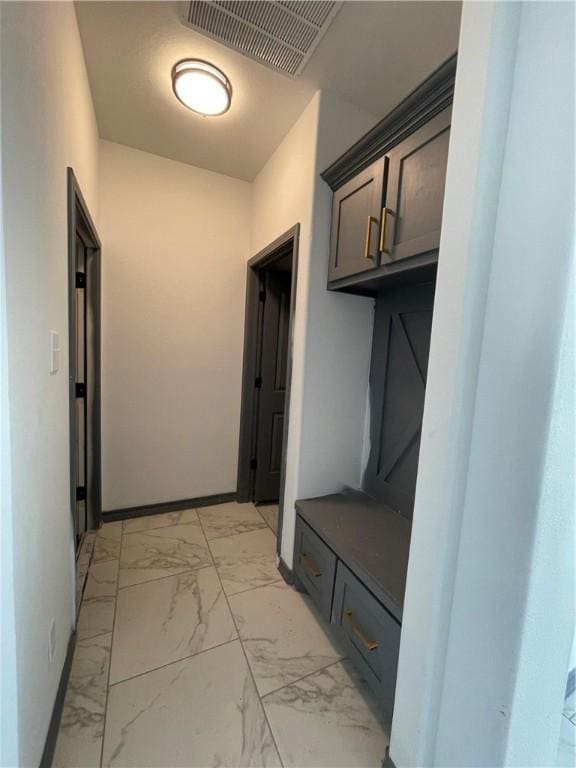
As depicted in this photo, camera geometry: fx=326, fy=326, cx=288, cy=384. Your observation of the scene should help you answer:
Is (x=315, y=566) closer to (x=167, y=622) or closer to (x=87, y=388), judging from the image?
(x=167, y=622)

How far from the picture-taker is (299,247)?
1.91 m

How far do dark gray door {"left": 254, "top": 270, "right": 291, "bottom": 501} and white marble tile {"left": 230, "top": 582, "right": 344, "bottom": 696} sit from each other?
43.2 inches

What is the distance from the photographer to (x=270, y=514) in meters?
2.82

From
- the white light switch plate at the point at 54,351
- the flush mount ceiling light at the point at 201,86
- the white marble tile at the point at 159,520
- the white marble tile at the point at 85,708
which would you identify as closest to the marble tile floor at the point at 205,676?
the white marble tile at the point at 85,708

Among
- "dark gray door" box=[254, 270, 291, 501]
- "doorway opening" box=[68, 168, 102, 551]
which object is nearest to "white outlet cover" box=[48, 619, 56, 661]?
"doorway opening" box=[68, 168, 102, 551]

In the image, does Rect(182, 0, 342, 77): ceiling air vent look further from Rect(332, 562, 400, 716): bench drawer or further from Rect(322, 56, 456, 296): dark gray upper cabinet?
Rect(332, 562, 400, 716): bench drawer

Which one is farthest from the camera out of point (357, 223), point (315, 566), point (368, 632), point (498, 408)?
point (315, 566)

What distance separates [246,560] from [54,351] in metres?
1.72

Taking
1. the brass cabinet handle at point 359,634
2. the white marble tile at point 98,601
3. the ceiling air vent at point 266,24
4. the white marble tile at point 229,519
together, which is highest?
the ceiling air vent at point 266,24

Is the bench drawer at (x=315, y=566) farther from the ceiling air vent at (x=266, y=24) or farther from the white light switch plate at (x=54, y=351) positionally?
the ceiling air vent at (x=266, y=24)

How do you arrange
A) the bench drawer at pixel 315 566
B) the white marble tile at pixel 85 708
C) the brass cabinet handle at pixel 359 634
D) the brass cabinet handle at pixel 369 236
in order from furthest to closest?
the bench drawer at pixel 315 566
the brass cabinet handle at pixel 369 236
the brass cabinet handle at pixel 359 634
the white marble tile at pixel 85 708

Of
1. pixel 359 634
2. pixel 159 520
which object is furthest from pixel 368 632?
pixel 159 520

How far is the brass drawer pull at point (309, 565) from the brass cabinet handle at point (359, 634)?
245 millimetres

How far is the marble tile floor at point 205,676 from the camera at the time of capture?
3.75ft
